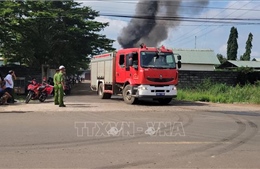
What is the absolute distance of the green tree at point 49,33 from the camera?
25.6 metres

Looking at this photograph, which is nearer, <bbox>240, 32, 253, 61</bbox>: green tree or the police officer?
the police officer

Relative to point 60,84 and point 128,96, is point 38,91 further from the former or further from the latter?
point 128,96

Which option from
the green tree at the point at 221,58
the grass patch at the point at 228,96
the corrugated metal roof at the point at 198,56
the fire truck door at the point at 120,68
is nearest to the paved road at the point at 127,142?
the fire truck door at the point at 120,68

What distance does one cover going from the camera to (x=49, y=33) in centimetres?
3069

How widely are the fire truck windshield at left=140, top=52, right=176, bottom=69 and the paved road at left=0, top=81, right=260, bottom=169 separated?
5331mm

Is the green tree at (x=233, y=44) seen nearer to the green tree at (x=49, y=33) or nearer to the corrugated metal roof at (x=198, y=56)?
the corrugated metal roof at (x=198, y=56)

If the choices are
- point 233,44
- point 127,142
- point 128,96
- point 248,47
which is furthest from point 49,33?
point 248,47

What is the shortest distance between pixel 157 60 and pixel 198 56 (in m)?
35.9

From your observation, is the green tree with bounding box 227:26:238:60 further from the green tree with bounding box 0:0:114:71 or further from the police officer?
the police officer

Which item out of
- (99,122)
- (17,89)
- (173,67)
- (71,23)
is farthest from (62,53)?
(99,122)

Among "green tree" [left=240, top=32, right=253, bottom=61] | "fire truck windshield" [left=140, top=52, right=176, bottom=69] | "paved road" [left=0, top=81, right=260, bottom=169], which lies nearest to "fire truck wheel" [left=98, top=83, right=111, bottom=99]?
"fire truck windshield" [left=140, top=52, right=176, bottom=69]

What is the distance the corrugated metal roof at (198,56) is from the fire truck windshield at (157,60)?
3340cm

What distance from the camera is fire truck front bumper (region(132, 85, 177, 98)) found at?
1625cm

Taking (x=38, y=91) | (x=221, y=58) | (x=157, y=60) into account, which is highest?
(x=221, y=58)
